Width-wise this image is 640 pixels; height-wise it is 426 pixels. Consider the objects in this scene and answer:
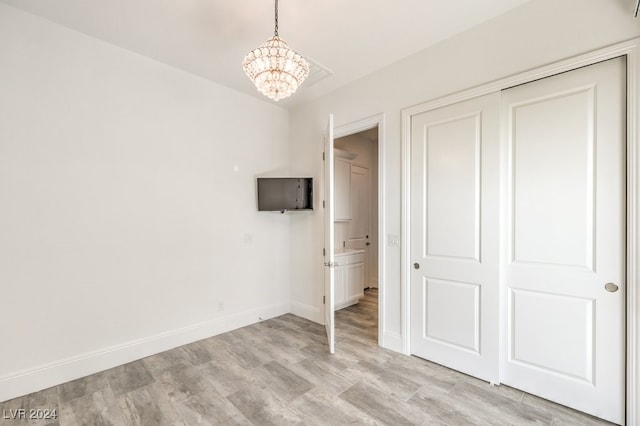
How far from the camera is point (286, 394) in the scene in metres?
2.26

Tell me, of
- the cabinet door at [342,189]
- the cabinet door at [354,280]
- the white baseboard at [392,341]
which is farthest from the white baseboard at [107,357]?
the cabinet door at [342,189]

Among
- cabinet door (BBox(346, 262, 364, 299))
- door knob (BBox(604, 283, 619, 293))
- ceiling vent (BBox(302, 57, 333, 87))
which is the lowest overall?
cabinet door (BBox(346, 262, 364, 299))

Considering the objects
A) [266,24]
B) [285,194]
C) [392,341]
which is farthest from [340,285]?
[266,24]

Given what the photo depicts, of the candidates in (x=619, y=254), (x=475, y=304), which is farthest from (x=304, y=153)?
(x=619, y=254)

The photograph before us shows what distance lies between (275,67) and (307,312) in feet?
10.5

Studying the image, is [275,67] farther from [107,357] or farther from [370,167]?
[370,167]

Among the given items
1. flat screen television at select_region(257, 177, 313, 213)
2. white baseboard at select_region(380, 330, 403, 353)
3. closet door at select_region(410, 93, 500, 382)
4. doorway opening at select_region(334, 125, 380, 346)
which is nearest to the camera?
closet door at select_region(410, 93, 500, 382)

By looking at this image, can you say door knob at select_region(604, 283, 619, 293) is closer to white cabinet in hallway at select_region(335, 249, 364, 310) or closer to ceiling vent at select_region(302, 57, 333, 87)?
white cabinet in hallway at select_region(335, 249, 364, 310)

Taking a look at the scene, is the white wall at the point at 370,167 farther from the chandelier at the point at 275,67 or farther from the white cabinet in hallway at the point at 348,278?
the chandelier at the point at 275,67

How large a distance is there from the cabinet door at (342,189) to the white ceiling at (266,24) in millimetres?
2045

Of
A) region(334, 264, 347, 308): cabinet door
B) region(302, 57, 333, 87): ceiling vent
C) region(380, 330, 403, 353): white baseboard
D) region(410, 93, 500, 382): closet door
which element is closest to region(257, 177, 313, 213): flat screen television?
region(334, 264, 347, 308): cabinet door

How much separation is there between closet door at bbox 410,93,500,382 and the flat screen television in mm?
1525

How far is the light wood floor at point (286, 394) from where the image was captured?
1.98m

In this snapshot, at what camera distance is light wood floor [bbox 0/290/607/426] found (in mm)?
1983
